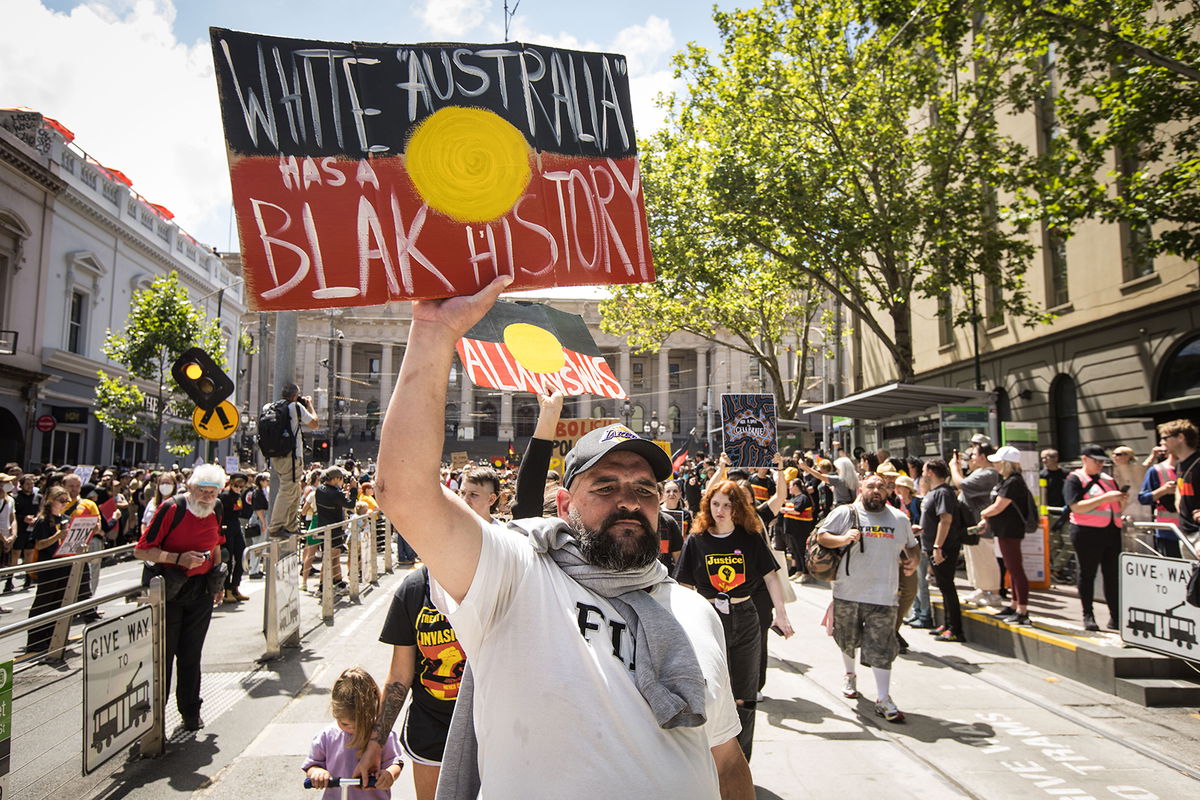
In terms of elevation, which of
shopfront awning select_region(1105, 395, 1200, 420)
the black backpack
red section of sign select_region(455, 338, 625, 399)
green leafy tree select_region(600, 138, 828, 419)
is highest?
green leafy tree select_region(600, 138, 828, 419)

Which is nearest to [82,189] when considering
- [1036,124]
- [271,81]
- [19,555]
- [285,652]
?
[19,555]

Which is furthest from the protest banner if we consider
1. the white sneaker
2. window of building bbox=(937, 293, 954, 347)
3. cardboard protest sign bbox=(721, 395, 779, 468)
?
window of building bbox=(937, 293, 954, 347)

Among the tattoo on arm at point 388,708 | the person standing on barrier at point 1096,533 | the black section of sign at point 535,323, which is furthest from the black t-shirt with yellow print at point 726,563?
the person standing on barrier at point 1096,533

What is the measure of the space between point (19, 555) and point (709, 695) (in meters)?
13.2

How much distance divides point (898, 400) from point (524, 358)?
15.1 metres

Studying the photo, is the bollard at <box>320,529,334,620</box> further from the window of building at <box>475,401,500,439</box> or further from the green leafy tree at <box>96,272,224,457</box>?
the window of building at <box>475,401,500,439</box>

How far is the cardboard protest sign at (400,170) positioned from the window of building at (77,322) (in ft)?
110

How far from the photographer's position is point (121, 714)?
4.96 m

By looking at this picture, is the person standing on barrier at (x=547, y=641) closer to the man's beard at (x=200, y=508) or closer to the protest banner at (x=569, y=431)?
the man's beard at (x=200, y=508)

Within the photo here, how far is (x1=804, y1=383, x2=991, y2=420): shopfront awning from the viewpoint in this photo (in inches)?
664

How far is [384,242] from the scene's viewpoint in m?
2.23

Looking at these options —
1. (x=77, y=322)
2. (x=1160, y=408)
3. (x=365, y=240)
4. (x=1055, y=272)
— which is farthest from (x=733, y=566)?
(x=77, y=322)

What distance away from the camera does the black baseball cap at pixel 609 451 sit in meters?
2.26

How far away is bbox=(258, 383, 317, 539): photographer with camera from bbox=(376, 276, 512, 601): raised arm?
236 inches
